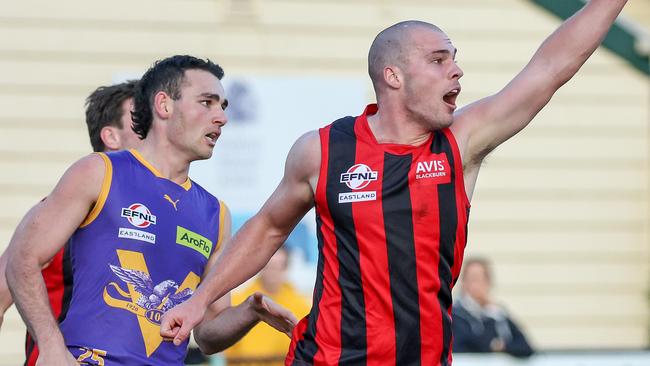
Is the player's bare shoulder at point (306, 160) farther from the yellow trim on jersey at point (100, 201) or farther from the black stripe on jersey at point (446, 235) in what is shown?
the yellow trim on jersey at point (100, 201)

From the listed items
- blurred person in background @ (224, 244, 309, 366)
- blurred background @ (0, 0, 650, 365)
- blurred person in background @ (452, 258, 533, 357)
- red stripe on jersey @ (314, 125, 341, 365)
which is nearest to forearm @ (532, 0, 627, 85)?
red stripe on jersey @ (314, 125, 341, 365)

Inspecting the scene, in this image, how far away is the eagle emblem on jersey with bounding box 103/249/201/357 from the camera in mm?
5152

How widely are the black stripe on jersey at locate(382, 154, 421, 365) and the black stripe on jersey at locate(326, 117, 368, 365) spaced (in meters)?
0.13

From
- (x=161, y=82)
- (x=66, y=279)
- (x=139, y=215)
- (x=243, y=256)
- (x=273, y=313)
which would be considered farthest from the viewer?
(x=161, y=82)

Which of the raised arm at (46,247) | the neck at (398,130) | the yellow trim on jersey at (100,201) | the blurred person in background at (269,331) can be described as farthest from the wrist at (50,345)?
the blurred person in background at (269,331)

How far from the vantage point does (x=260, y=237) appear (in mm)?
4957

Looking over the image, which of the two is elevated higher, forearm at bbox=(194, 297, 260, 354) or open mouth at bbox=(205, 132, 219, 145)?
open mouth at bbox=(205, 132, 219, 145)

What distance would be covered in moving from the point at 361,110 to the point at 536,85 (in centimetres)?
628

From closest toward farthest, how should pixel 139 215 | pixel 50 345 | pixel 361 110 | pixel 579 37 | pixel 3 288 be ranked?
pixel 579 37 → pixel 50 345 → pixel 139 215 → pixel 3 288 → pixel 361 110

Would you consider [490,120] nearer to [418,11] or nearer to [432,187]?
[432,187]

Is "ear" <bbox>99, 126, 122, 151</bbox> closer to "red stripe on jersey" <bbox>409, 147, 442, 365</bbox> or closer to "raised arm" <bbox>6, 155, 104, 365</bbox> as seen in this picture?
"raised arm" <bbox>6, 155, 104, 365</bbox>

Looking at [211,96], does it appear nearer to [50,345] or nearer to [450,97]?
[450,97]

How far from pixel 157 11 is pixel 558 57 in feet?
21.9

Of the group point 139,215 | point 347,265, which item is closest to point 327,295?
point 347,265
